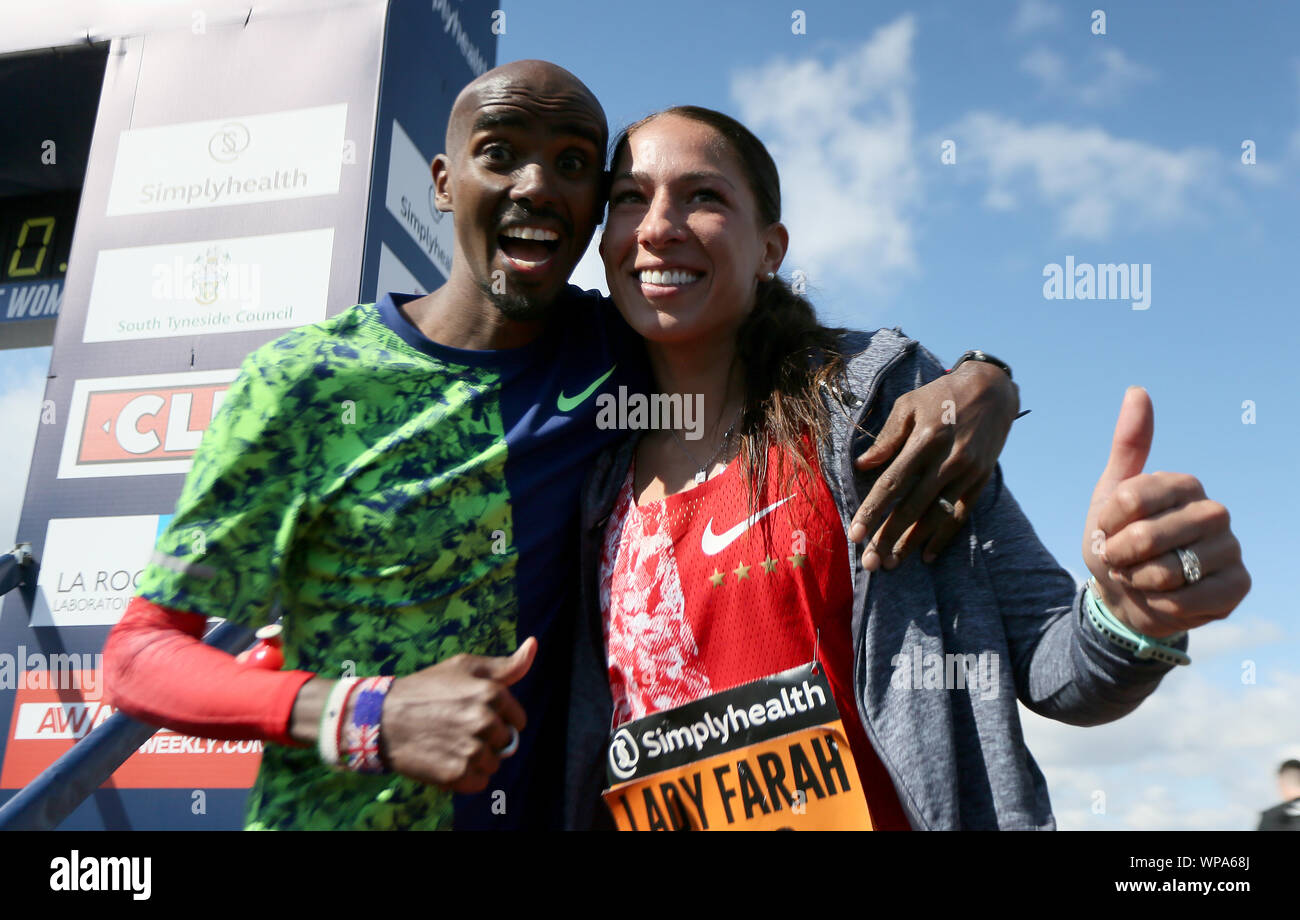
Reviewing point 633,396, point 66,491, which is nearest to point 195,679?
point 633,396

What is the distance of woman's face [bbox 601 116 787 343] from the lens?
2133mm

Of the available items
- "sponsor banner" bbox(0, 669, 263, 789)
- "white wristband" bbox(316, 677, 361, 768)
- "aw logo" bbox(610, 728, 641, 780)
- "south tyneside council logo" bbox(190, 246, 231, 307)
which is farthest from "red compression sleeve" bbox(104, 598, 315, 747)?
"south tyneside council logo" bbox(190, 246, 231, 307)

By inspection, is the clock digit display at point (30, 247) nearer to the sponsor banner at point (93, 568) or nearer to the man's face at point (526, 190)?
the sponsor banner at point (93, 568)

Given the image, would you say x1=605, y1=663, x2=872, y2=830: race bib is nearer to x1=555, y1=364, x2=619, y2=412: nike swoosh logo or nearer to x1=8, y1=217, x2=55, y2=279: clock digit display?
x1=555, y1=364, x2=619, y2=412: nike swoosh logo

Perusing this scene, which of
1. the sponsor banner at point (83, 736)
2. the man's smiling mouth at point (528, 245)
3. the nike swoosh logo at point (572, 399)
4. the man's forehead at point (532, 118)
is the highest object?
the man's forehead at point (532, 118)

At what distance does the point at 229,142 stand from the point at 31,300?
2700 millimetres

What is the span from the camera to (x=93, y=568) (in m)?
4.55

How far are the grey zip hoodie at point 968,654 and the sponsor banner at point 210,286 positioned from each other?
131 inches

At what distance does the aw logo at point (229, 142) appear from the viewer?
4.88 metres

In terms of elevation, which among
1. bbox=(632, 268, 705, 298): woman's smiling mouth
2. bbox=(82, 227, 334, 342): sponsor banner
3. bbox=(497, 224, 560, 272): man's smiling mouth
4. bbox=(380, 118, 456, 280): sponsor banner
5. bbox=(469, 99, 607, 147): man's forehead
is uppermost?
bbox=(380, 118, 456, 280): sponsor banner

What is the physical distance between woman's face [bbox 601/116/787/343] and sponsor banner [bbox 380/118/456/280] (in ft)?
8.14

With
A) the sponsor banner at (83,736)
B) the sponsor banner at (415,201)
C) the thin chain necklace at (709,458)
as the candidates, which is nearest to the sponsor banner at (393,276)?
the sponsor banner at (415,201)

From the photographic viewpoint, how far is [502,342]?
Result: 234 centimetres
